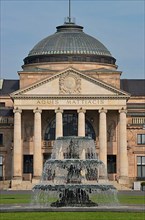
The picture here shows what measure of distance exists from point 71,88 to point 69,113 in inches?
219

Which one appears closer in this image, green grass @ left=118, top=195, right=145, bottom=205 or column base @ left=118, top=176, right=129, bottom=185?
green grass @ left=118, top=195, right=145, bottom=205

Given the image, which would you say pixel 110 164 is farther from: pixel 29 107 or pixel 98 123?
pixel 29 107

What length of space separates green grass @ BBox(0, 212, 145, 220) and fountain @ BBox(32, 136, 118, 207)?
12.3 feet

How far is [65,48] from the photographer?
140375mm

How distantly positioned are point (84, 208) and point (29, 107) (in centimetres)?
7783

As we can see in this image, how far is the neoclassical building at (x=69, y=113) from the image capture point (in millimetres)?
127625

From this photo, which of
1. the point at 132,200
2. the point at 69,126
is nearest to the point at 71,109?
the point at 69,126

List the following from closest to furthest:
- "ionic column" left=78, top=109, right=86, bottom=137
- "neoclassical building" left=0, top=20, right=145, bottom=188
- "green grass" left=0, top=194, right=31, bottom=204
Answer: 1. "green grass" left=0, top=194, right=31, bottom=204
2. "ionic column" left=78, top=109, right=86, bottom=137
3. "neoclassical building" left=0, top=20, right=145, bottom=188

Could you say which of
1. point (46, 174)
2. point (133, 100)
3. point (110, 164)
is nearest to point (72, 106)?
point (110, 164)

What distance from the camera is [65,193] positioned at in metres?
52.7

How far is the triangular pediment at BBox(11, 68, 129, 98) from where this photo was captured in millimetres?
127500

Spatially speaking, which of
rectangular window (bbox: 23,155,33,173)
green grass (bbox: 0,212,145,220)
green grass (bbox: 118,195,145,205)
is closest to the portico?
rectangular window (bbox: 23,155,33,173)

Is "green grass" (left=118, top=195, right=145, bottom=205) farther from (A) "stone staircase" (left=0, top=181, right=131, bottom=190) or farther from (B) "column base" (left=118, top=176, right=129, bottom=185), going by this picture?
(B) "column base" (left=118, top=176, right=129, bottom=185)

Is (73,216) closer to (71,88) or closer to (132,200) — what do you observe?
(132,200)
